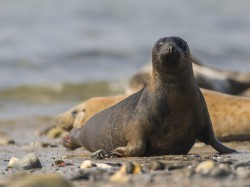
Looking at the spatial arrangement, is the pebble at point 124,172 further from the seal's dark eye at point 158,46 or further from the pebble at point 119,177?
the seal's dark eye at point 158,46

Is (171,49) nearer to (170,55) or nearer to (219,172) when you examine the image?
(170,55)

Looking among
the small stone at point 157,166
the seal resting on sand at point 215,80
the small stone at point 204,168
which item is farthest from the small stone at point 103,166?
the seal resting on sand at point 215,80

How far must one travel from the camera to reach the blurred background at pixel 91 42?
13391 millimetres

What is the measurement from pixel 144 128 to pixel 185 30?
1525 centimetres

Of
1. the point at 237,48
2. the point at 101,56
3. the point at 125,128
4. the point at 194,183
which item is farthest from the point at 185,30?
the point at 194,183

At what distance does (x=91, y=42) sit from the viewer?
60.6ft

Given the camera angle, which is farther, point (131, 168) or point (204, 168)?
point (131, 168)

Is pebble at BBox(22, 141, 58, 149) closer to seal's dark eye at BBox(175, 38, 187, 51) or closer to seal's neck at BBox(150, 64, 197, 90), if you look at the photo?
seal's neck at BBox(150, 64, 197, 90)

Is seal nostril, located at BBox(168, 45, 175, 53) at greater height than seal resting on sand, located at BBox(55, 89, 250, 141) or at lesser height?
greater

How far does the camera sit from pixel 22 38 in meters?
18.4

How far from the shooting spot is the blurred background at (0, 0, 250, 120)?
13.4 metres

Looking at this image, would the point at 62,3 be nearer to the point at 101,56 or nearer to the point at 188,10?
the point at 188,10

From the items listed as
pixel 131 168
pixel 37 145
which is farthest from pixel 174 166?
pixel 37 145

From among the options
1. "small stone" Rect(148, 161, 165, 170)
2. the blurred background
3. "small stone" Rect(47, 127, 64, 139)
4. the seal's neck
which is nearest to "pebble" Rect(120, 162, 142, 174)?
"small stone" Rect(148, 161, 165, 170)
